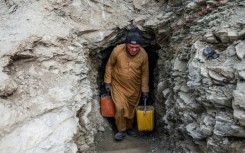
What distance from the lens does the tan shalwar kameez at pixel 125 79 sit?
19.1ft

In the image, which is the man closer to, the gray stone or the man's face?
the man's face

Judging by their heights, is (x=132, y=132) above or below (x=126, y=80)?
below

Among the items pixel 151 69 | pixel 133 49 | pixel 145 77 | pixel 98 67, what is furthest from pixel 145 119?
pixel 151 69

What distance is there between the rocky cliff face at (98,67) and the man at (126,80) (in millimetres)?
345

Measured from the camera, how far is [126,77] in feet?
19.4

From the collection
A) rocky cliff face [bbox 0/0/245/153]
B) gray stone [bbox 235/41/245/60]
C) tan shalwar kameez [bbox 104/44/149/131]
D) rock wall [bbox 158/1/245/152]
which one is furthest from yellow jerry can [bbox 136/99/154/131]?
gray stone [bbox 235/41/245/60]

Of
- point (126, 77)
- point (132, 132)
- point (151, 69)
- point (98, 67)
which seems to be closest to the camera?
point (126, 77)

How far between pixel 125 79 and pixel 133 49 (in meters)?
0.66

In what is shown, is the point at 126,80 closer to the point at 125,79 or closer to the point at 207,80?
the point at 125,79

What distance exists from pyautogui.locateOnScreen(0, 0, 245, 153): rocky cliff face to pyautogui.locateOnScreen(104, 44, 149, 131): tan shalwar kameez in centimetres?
35

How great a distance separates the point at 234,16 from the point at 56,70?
2929 mm

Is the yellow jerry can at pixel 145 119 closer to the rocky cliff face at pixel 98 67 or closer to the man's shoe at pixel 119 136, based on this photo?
the rocky cliff face at pixel 98 67

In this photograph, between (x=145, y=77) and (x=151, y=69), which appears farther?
(x=151, y=69)

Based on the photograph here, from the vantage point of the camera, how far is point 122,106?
5902 millimetres
